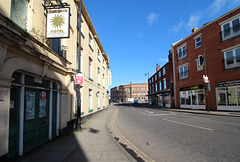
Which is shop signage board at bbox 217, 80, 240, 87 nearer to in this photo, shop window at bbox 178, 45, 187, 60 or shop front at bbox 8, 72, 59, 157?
shop window at bbox 178, 45, 187, 60

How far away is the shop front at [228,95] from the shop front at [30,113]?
1863 cm

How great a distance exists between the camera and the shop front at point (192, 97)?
19578 mm

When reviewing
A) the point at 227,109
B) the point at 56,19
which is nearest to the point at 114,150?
the point at 56,19

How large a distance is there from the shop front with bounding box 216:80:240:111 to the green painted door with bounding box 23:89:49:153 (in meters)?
18.9

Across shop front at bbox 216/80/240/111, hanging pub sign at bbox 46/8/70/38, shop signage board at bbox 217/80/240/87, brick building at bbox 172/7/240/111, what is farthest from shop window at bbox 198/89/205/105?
hanging pub sign at bbox 46/8/70/38

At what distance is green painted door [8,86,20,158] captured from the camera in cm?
377

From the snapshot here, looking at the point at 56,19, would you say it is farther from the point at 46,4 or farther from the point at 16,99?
the point at 16,99

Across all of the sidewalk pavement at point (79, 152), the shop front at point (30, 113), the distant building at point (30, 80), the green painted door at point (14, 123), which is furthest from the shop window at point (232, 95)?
the green painted door at point (14, 123)

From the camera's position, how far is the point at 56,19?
5.59 meters

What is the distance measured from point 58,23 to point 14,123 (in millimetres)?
4062

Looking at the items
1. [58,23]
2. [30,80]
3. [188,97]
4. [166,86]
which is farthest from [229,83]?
[30,80]

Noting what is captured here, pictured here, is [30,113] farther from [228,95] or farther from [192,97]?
[192,97]

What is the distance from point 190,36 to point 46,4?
22.0 meters

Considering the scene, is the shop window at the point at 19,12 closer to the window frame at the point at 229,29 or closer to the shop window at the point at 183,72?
the window frame at the point at 229,29
